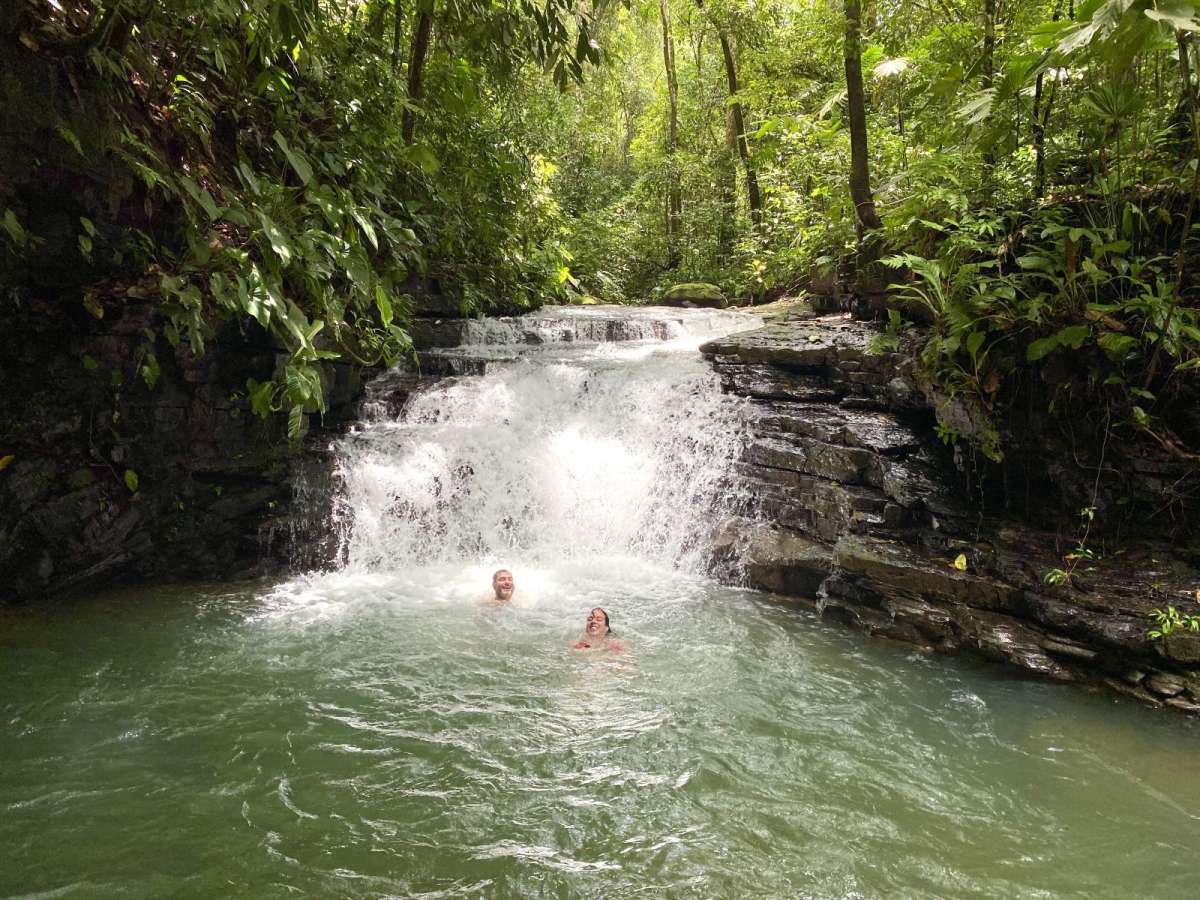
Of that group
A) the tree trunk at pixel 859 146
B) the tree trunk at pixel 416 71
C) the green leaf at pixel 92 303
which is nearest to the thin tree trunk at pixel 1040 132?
the tree trunk at pixel 859 146

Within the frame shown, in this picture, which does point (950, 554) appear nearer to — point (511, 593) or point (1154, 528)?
point (1154, 528)

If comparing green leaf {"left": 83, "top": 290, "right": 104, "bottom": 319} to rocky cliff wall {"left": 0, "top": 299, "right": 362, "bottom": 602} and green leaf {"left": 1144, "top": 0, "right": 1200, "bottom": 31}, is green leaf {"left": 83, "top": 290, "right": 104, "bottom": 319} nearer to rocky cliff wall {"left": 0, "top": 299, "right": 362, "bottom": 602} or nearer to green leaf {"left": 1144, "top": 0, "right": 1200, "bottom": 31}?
rocky cliff wall {"left": 0, "top": 299, "right": 362, "bottom": 602}

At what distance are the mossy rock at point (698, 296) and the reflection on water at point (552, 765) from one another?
10.5 metres

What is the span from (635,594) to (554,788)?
2.99 meters

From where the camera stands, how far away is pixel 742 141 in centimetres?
1681

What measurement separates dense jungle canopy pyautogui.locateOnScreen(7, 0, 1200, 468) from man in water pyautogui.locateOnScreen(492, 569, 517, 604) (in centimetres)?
228

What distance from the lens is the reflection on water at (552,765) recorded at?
3.19 metres

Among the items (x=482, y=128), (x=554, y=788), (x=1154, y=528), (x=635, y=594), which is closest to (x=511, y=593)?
(x=635, y=594)

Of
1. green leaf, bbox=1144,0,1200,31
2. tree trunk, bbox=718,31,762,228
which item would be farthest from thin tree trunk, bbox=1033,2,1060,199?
tree trunk, bbox=718,31,762,228

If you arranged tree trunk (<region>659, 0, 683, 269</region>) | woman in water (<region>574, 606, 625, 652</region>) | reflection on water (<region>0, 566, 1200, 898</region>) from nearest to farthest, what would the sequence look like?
1. reflection on water (<region>0, 566, 1200, 898</region>)
2. woman in water (<region>574, 606, 625, 652</region>)
3. tree trunk (<region>659, 0, 683, 269</region>)

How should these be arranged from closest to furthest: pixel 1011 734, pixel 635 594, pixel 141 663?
pixel 1011 734 → pixel 141 663 → pixel 635 594

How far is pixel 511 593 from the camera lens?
6469 mm

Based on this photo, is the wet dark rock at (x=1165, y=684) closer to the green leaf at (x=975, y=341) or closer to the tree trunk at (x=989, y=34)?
the green leaf at (x=975, y=341)

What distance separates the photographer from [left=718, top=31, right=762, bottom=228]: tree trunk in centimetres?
1585
